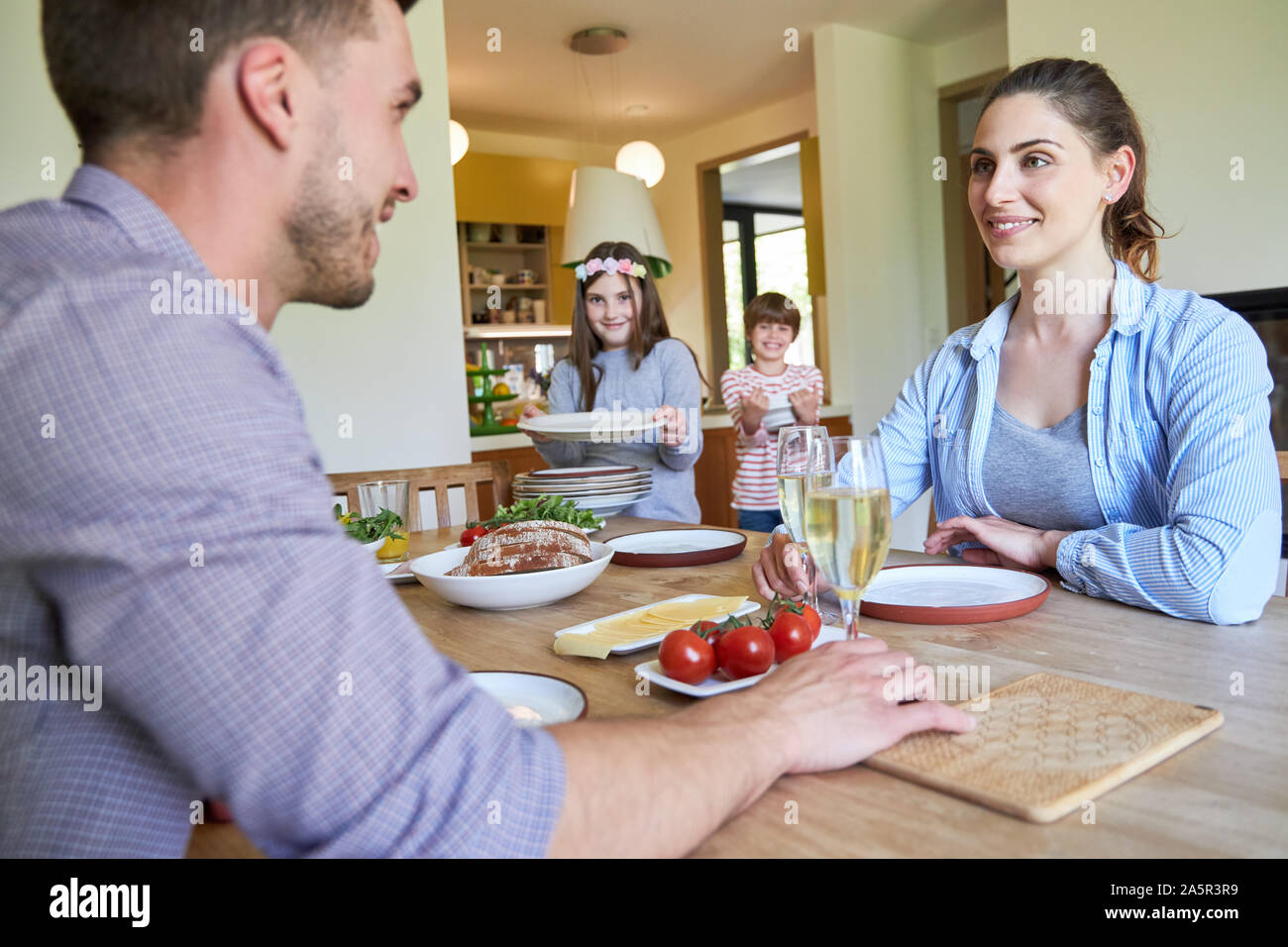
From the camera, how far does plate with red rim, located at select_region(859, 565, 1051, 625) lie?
3.59 ft

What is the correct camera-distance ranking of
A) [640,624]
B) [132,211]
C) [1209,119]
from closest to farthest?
[132,211], [640,624], [1209,119]

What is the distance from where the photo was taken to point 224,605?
0.52 metres

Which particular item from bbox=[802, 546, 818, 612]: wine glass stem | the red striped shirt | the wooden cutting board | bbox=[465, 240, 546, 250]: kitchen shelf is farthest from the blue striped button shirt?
bbox=[465, 240, 546, 250]: kitchen shelf

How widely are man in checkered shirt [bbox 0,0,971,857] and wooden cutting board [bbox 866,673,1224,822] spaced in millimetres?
94

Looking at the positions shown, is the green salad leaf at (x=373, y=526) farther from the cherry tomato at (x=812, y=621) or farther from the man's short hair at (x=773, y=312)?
the man's short hair at (x=773, y=312)

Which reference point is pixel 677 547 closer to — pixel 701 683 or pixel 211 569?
pixel 701 683

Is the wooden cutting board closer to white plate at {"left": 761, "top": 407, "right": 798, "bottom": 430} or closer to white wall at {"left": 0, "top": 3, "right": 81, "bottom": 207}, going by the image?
white plate at {"left": 761, "top": 407, "right": 798, "bottom": 430}

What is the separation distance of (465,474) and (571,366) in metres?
0.70

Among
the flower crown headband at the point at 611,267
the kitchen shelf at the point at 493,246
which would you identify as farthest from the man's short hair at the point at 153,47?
the kitchen shelf at the point at 493,246

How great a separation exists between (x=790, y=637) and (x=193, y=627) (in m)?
0.57

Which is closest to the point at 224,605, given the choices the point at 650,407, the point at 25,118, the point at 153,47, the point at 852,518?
the point at 153,47

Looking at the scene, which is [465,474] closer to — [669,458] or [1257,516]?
[669,458]
